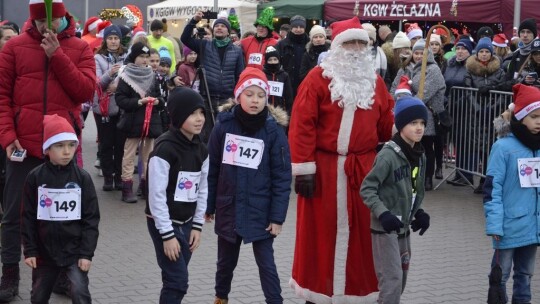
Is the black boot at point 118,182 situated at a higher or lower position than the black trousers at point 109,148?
lower

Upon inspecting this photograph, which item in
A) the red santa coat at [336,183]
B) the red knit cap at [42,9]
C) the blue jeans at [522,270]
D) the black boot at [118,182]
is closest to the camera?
the red knit cap at [42,9]

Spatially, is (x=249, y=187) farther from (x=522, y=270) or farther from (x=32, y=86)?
(x=522, y=270)

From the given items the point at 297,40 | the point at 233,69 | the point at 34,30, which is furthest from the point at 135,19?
the point at 34,30

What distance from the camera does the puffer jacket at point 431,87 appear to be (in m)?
11.8

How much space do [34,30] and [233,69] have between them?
583 centimetres

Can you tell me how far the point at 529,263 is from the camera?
6.42 m

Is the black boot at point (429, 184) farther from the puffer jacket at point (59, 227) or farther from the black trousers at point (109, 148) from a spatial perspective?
the puffer jacket at point (59, 227)

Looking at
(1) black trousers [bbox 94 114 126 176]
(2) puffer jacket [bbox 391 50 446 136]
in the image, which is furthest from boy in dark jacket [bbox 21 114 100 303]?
(2) puffer jacket [bbox 391 50 446 136]

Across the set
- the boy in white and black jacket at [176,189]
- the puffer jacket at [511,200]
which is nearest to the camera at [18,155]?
the boy in white and black jacket at [176,189]

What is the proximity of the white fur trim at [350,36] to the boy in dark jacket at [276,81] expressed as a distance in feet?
18.7

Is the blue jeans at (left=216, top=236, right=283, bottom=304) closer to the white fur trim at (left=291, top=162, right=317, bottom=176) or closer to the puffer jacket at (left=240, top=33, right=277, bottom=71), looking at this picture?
the white fur trim at (left=291, top=162, right=317, bottom=176)

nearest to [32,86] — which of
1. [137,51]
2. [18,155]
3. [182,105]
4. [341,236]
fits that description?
[18,155]

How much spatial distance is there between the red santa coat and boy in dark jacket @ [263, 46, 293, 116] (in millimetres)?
5769

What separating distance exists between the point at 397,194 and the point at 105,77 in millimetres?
6430
